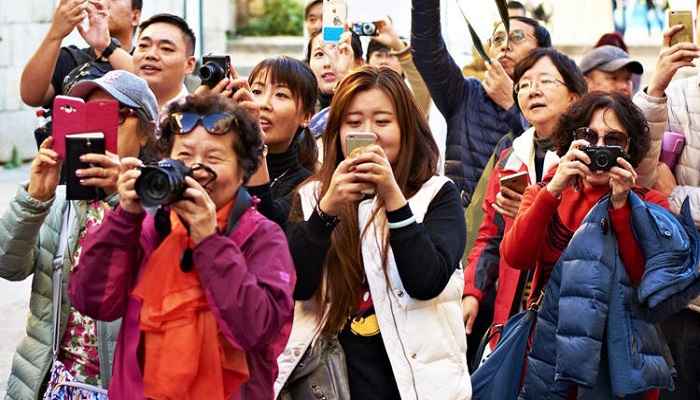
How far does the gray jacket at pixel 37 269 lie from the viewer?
4.55m

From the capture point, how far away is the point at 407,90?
4.78m

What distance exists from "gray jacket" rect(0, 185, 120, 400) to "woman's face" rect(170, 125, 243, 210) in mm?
707

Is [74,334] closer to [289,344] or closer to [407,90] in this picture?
[289,344]

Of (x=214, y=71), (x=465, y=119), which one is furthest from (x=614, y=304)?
(x=465, y=119)

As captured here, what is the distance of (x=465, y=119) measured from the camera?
6938mm

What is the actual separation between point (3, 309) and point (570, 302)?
5338 millimetres

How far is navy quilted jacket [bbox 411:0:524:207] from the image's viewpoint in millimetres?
6832

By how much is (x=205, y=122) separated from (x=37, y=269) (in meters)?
1.05

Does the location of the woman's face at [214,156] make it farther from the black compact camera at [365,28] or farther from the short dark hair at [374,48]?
the short dark hair at [374,48]

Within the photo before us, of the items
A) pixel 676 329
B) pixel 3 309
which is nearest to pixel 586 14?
pixel 3 309

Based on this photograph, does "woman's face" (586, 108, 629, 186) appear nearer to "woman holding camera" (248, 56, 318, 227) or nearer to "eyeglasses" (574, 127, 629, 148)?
"eyeglasses" (574, 127, 629, 148)

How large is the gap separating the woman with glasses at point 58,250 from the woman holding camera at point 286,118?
0.65m

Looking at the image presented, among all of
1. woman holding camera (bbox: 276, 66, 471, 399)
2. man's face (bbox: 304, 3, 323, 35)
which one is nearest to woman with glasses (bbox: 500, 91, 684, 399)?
woman holding camera (bbox: 276, 66, 471, 399)

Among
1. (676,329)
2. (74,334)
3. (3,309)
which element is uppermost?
(74,334)
